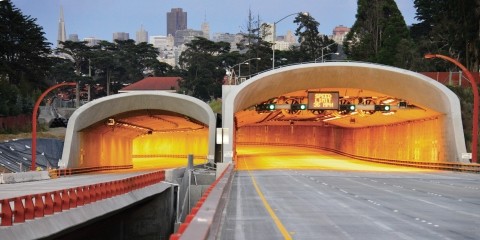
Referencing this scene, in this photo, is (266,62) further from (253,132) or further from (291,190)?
(291,190)

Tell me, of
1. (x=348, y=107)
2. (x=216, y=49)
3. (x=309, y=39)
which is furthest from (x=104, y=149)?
(x=309, y=39)

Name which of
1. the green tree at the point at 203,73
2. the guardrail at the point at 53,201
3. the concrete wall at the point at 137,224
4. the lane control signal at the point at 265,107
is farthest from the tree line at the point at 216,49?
the guardrail at the point at 53,201

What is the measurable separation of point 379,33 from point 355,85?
62846 millimetres

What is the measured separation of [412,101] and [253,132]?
65.7 meters

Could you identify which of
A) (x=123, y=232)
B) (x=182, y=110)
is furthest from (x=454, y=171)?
(x=123, y=232)

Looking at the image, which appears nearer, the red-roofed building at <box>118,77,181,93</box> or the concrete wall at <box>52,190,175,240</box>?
the concrete wall at <box>52,190,175,240</box>

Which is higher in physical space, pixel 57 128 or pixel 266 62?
pixel 266 62

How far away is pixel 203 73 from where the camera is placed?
14150 centimetres

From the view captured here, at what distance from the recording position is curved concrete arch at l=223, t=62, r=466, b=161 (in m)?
57.2

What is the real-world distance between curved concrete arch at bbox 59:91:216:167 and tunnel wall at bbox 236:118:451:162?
1871cm

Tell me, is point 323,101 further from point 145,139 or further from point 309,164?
point 145,139

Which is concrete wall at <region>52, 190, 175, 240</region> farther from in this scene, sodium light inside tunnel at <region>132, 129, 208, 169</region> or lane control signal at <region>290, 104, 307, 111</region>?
sodium light inside tunnel at <region>132, 129, 208, 169</region>

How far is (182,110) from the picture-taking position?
65812 millimetres

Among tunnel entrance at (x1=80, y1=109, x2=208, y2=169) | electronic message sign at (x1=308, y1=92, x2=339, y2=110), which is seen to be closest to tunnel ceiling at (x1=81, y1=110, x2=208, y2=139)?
tunnel entrance at (x1=80, y1=109, x2=208, y2=169)
